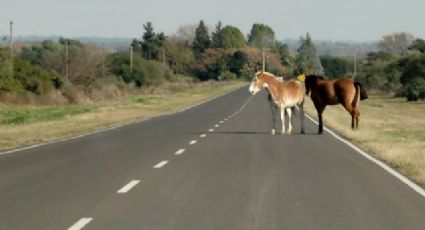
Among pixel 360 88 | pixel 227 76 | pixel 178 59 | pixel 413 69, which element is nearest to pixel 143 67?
pixel 413 69

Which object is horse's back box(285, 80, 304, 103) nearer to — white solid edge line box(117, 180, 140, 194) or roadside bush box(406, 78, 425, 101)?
white solid edge line box(117, 180, 140, 194)

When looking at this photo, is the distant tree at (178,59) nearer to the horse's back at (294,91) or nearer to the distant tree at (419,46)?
the distant tree at (419,46)

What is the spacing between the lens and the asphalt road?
32.2 ft

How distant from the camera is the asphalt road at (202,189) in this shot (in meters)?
9.80

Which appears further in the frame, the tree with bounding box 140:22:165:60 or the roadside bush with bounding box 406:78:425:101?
A: the tree with bounding box 140:22:165:60

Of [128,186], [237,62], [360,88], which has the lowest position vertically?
[237,62]

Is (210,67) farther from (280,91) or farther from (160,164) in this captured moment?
(160,164)

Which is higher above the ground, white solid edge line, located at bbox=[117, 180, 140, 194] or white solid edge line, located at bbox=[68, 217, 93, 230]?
white solid edge line, located at bbox=[68, 217, 93, 230]

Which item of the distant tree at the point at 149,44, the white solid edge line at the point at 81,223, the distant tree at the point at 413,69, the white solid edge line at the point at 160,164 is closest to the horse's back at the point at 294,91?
the white solid edge line at the point at 160,164

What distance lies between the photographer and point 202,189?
1278 cm

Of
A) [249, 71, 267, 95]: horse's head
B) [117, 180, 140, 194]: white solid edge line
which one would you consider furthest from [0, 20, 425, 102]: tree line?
[117, 180, 140, 194]: white solid edge line

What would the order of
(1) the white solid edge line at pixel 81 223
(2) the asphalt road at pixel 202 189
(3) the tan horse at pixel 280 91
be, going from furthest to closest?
(3) the tan horse at pixel 280 91 < (2) the asphalt road at pixel 202 189 < (1) the white solid edge line at pixel 81 223

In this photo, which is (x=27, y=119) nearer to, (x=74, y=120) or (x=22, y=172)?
(x=74, y=120)

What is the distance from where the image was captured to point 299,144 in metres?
22.8
